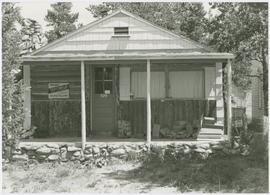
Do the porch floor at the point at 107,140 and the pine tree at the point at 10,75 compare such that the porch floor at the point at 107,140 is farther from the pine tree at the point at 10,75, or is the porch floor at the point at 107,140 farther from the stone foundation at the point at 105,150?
the pine tree at the point at 10,75

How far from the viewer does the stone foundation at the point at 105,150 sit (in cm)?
1163

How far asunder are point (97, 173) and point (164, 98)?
4100 millimetres

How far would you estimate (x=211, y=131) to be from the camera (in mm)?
12391

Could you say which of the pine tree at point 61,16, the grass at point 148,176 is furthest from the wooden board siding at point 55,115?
the pine tree at point 61,16

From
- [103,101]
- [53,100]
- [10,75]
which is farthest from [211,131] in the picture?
[10,75]

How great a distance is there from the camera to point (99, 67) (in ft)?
46.0

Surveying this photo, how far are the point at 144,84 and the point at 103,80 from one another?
156 cm

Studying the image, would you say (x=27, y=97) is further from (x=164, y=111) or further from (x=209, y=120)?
(x=209, y=120)

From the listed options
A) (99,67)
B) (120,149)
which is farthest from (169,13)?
(120,149)

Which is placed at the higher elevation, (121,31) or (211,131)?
(121,31)

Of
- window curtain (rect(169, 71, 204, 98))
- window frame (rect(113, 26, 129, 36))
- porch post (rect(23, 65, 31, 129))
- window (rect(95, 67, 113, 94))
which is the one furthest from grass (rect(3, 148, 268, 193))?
window frame (rect(113, 26, 129, 36))

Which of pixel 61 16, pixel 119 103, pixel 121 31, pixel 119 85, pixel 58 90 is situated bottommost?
pixel 119 103

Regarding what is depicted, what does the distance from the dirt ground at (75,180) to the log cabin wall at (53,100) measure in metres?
2.47

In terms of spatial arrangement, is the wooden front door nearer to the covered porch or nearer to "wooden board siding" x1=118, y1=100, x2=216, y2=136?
the covered porch
